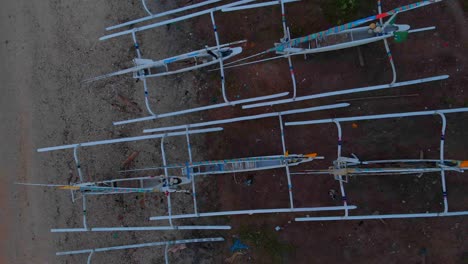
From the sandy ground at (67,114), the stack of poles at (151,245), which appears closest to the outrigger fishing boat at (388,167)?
the stack of poles at (151,245)

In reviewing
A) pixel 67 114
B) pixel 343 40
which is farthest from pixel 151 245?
pixel 343 40

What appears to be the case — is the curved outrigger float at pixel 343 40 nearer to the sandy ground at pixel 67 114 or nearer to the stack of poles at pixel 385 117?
the stack of poles at pixel 385 117

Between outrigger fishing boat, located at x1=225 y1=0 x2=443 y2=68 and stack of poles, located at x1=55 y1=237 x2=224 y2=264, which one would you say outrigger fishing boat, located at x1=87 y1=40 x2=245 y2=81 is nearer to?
outrigger fishing boat, located at x1=225 y1=0 x2=443 y2=68

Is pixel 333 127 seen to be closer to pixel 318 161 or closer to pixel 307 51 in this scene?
pixel 318 161

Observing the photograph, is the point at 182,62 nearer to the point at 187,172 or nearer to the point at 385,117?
the point at 187,172

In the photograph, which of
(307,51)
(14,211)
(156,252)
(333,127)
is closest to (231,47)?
(307,51)
